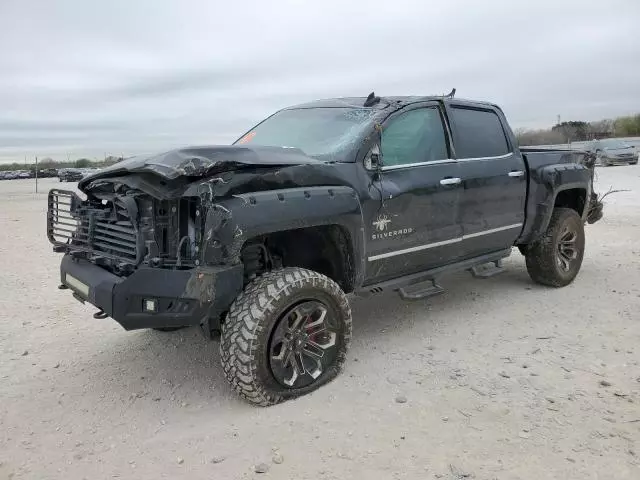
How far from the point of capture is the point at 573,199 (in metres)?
6.59

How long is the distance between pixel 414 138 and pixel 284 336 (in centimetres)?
207

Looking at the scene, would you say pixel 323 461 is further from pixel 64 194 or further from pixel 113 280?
pixel 64 194

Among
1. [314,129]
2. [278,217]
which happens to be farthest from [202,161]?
[314,129]

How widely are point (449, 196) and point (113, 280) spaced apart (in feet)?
8.81

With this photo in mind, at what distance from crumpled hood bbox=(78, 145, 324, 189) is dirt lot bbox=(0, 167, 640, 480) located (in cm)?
147

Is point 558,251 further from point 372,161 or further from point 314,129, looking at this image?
point 314,129

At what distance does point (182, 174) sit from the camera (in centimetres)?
322

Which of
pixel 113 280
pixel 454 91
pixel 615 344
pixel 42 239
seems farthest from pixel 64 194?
pixel 42 239

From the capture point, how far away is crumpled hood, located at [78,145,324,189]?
3266 millimetres

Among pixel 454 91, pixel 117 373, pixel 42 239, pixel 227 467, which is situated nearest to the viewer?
pixel 227 467

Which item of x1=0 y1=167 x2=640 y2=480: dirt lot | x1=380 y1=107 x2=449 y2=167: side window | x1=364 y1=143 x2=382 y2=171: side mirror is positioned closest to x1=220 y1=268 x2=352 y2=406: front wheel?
x1=0 y1=167 x2=640 y2=480: dirt lot

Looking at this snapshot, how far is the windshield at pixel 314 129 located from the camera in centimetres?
428

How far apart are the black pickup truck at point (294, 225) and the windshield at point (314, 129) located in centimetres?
2

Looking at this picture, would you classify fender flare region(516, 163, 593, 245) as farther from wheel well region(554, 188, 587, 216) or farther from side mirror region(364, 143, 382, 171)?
side mirror region(364, 143, 382, 171)
